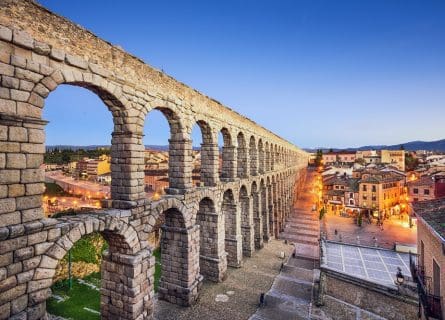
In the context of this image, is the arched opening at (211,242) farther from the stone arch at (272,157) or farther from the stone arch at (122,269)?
the stone arch at (272,157)

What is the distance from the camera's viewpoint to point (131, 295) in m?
10.3

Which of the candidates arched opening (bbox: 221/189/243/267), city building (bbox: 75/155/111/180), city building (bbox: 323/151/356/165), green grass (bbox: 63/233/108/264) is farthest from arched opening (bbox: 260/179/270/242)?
city building (bbox: 323/151/356/165)

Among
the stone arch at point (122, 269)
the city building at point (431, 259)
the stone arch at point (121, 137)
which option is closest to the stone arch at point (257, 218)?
the city building at point (431, 259)

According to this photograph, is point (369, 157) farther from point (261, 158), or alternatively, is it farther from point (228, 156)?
point (228, 156)

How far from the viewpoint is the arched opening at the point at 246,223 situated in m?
22.9

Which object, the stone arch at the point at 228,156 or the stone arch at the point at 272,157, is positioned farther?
the stone arch at the point at 272,157

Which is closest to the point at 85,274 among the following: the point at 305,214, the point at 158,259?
the point at 158,259

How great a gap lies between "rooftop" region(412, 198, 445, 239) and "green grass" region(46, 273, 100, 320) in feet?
65.2

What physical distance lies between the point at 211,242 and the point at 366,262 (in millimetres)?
14186

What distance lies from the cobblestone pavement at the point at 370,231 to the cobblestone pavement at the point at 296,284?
4504 mm

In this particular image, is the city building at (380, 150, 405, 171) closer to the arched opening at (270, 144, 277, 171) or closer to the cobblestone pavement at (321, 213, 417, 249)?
the cobblestone pavement at (321, 213, 417, 249)

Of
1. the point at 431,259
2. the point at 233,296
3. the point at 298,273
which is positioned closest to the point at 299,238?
the point at 298,273

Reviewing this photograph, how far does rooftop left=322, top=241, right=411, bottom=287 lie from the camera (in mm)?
20484

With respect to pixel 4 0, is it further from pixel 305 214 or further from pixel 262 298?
pixel 305 214
